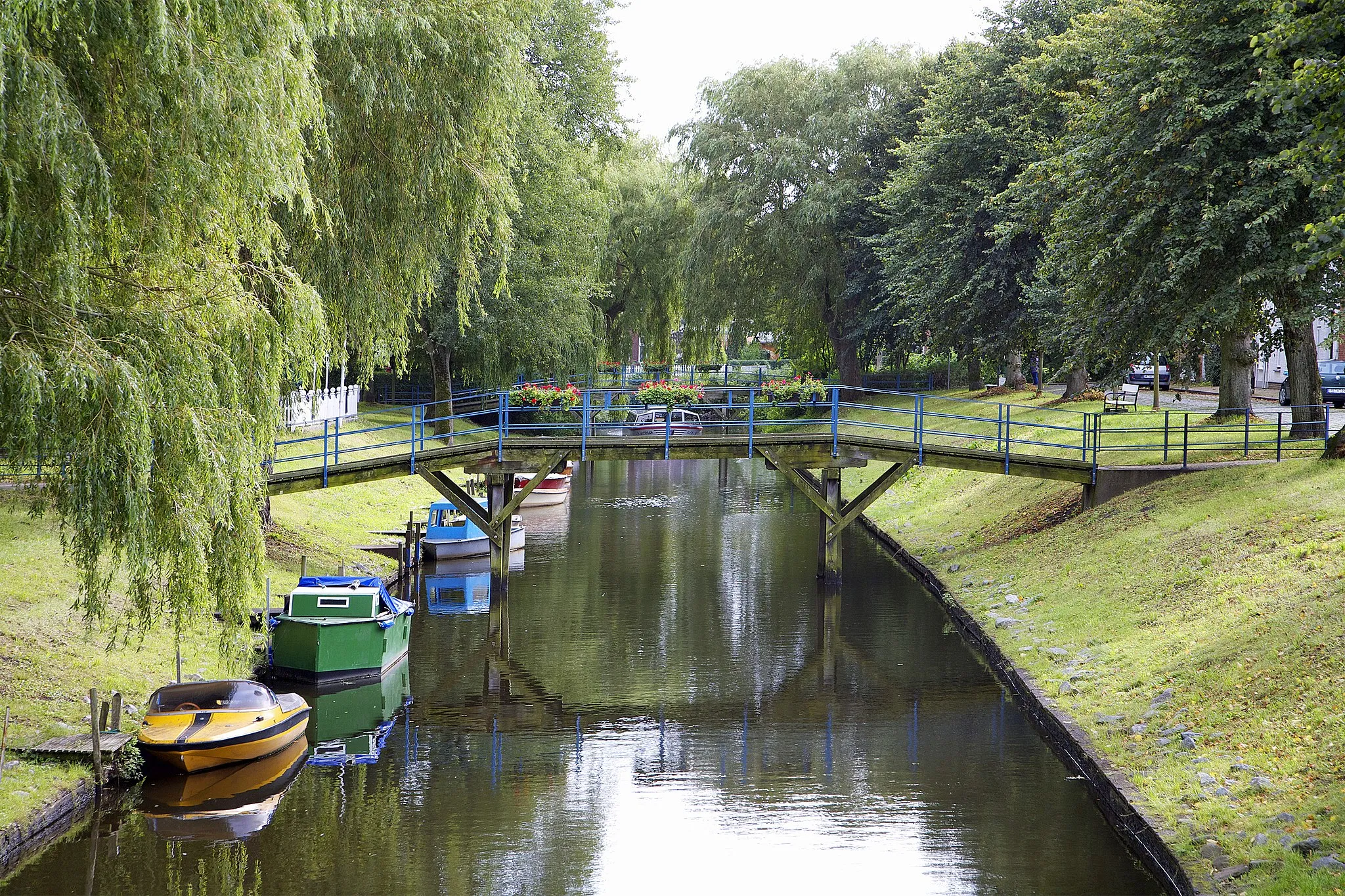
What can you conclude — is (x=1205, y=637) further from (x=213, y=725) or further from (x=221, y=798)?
(x=213, y=725)

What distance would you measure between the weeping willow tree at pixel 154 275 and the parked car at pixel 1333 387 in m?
34.1

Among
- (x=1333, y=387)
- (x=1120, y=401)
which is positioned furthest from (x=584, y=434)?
(x=1333, y=387)

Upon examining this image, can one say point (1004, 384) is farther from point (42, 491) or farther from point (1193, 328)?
point (42, 491)

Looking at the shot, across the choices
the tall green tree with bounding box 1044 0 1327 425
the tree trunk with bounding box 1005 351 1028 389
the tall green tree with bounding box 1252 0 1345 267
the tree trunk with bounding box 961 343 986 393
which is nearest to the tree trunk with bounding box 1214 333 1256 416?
the tall green tree with bounding box 1044 0 1327 425

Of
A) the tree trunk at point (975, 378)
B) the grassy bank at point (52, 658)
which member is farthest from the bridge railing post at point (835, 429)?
the tree trunk at point (975, 378)

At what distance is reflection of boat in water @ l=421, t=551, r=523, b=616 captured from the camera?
78.2ft

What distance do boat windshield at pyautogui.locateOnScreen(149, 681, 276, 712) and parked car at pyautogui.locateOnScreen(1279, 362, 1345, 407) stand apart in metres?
33.2

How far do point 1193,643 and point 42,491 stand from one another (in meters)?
13.0

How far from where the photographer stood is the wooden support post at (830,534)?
25125 mm

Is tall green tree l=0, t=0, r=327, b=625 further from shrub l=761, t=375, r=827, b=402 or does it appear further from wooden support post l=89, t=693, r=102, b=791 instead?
shrub l=761, t=375, r=827, b=402

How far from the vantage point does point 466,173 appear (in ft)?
61.4

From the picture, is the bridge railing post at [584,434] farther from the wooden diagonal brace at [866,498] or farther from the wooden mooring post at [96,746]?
the wooden mooring post at [96,746]

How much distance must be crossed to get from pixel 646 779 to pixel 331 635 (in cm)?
625

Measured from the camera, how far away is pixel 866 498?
83.5ft
